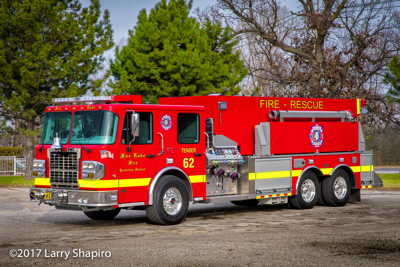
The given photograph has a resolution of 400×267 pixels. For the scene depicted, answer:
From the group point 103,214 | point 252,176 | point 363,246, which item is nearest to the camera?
point 363,246

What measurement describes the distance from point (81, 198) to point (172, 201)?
1.84 metres

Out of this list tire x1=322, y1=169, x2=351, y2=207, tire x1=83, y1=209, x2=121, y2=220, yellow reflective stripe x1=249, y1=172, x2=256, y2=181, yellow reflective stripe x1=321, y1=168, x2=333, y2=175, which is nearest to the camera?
tire x1=83, y1=209, x2=121, y2=220

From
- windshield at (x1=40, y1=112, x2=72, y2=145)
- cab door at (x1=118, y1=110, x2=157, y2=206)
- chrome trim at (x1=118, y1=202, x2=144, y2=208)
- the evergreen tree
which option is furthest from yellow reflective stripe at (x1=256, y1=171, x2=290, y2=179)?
the evergreen tree

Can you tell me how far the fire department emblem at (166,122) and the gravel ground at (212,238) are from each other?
1.94 metres

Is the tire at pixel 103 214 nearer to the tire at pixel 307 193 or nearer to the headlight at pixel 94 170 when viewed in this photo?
the headlight at pixel 94 170

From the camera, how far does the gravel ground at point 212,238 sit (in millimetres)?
7691

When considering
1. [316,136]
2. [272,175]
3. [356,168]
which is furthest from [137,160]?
[356,168]

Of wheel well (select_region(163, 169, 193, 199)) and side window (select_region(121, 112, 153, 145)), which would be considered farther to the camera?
wheel well (select_region(163, 169, 193, 199))

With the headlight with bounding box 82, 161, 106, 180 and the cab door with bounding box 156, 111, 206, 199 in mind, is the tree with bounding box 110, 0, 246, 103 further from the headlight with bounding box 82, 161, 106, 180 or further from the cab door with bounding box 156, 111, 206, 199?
the headlight with bounding box 82, 161, 106, 180

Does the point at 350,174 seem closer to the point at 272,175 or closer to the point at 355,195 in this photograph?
the point at 355,195

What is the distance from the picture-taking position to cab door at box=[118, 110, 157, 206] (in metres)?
10.3

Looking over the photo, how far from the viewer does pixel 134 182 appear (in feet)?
34.5

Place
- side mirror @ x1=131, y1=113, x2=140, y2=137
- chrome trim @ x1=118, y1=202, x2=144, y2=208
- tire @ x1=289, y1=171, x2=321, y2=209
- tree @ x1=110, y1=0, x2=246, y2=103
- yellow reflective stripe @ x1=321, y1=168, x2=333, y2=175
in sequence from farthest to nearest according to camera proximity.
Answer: tree @ x1=110, y1=0, x2=246, y2=103 < yellow reflective stripe @ x1=321, y1=168, x2=333, y2=175 < tire @ x1=289, y1=171, x2=321, y2=209 < chrome trim @ x1=118, y1=202, x2=144, y2=208 < side mirror @ x1=131, y1=113, x2=140, y2=137

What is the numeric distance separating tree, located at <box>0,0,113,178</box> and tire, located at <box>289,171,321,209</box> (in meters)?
13.5
